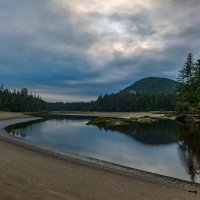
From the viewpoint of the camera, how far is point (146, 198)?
48.0 ft

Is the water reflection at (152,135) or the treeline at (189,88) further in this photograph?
the treeline at (189,88)

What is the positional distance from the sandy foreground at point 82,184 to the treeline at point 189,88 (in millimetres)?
72142

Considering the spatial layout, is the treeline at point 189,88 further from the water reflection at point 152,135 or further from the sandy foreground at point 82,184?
the sandy foreground at point 82,184

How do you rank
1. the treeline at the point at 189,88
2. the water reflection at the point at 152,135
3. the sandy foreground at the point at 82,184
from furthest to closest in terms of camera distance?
the treeline at the point at 189,88 → the water reflection at the point at 152,135 → the sandy foreground at the point at 82,184

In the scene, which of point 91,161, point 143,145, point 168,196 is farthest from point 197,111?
point 168,196

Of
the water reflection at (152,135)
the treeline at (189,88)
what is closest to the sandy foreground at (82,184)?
the water reflection at (152,135)

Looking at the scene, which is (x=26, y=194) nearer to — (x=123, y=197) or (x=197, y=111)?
(x=123, y=197)

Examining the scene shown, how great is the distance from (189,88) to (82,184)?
278 ft

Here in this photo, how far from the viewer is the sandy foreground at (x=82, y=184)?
44.0ft

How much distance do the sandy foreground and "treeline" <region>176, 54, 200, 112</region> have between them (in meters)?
72.1

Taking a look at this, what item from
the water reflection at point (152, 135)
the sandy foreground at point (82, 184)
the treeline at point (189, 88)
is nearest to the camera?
the sandy foreground at point (82, 184)

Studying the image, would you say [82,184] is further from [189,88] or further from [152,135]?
[189,88]

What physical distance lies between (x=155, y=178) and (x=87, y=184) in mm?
6063

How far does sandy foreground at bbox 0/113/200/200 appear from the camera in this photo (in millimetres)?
13398
